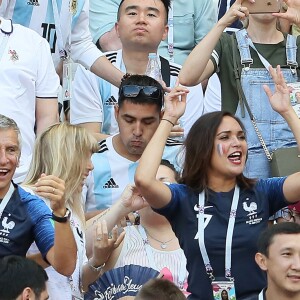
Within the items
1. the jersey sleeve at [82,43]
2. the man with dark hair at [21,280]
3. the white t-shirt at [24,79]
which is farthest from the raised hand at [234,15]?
the man with dark hair at [21,280]

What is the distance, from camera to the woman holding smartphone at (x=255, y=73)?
8023 millimetres

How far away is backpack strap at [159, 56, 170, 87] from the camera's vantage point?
8781 millimetres

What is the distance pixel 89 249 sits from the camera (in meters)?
7.59

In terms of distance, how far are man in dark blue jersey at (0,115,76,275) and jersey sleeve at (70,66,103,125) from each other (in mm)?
2011

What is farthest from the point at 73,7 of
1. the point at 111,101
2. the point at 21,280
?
the point at 21,280

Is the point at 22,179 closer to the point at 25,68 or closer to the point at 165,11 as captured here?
the point at 25,68

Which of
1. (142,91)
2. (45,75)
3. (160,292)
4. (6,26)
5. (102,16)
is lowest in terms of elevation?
(160,292)

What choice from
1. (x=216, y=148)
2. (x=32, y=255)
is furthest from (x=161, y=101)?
(x=32, y=255)

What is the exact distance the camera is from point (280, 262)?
21.7ft

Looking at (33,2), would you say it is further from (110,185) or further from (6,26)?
(110,185)

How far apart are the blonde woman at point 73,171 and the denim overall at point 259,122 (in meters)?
1.31

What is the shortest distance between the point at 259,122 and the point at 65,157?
64.8 inches

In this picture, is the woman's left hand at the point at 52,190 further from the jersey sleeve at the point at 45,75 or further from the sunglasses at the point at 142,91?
the sunglasses at the point at 142,91

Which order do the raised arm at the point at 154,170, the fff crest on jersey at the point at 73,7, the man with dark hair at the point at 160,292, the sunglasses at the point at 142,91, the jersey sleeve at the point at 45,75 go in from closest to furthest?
the man with dark hair at the point at 160,292
the raised arm at the point at 154,170
the jersey sleeve at the point at 45,75
the sunglasses at the point at 142,91
the fff crest on jersey at the point at 73,7
